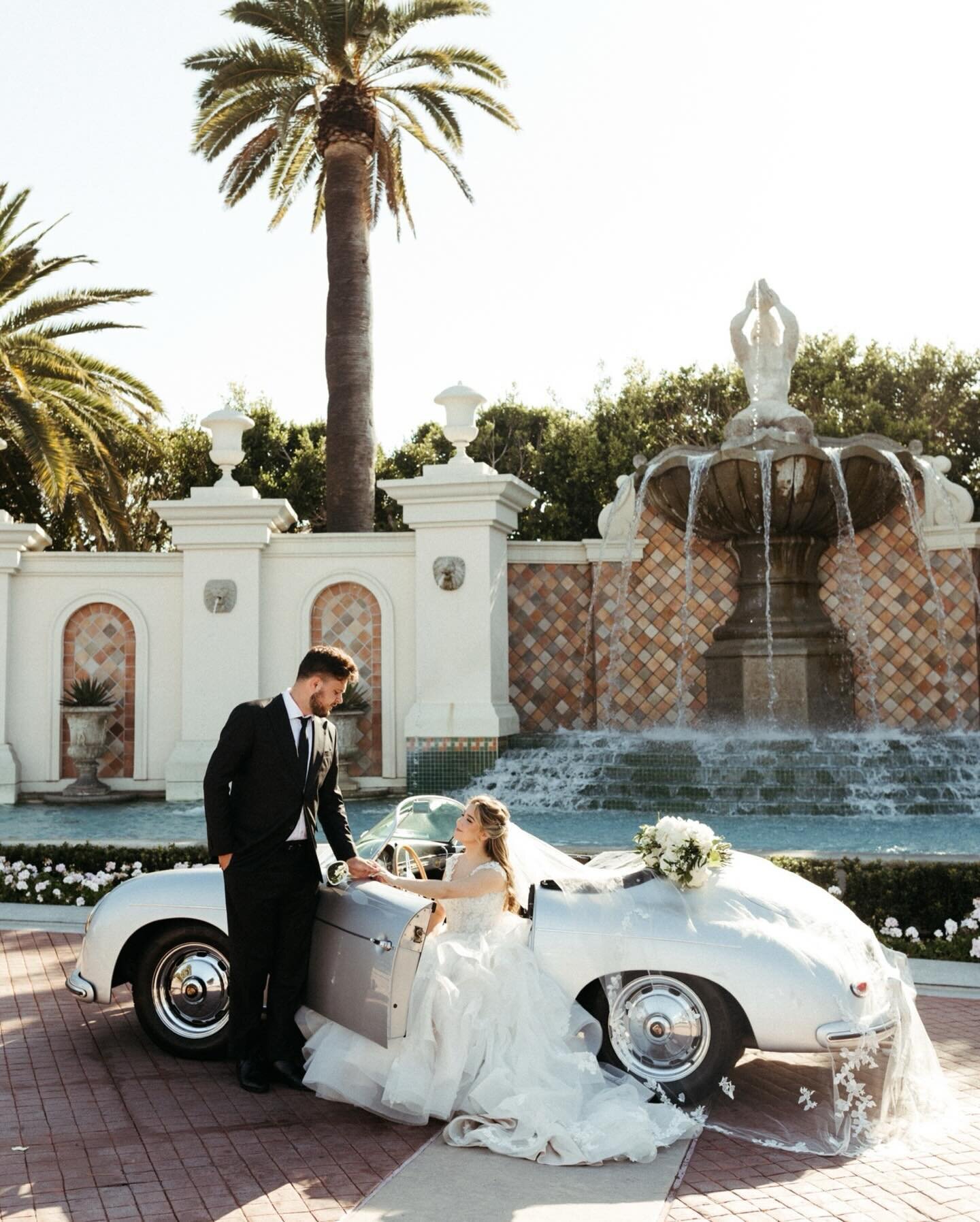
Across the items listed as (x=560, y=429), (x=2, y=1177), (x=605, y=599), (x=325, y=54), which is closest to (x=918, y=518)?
(x=605, y=599)

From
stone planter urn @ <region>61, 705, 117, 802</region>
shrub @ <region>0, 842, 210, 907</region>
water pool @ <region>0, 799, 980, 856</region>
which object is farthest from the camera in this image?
stone planter urn @ <region>61, 705, 117, 802</region>

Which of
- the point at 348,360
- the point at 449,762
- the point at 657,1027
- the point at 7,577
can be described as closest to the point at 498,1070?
the point at 657,1027

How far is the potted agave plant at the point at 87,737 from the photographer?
1233 cm

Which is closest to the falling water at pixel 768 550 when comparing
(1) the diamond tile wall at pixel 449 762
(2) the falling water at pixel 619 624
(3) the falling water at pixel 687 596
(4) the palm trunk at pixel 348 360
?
(3) the falling water at pixel 687 596

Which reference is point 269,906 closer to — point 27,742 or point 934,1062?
point 934,1062

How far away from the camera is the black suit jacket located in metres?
4.38

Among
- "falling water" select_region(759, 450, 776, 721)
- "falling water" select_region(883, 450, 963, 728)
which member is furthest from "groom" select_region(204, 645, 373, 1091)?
"falling water" select_region(883, 450, 963, 728)

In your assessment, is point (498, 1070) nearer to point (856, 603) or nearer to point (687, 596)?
point (687, 596)

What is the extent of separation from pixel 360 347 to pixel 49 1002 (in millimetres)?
10964

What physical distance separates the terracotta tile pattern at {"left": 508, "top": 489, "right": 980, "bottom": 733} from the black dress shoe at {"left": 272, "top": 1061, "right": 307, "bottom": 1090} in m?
8.80

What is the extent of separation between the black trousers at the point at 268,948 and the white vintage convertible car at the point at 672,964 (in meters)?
0.09

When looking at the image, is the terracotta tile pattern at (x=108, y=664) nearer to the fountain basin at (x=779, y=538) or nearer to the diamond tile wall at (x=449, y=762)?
the diamond tile wall at (x=449, y=762)

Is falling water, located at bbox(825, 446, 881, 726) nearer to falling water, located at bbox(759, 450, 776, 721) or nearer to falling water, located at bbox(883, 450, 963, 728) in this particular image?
falling water, located at bbox(883, 450, 963, 728)

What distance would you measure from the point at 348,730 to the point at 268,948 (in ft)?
24.3
